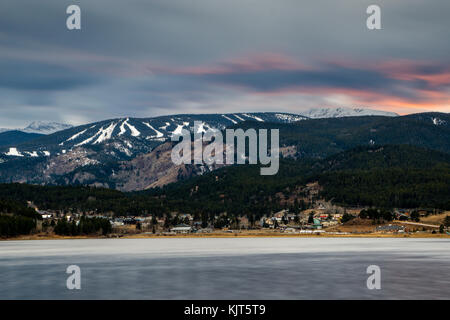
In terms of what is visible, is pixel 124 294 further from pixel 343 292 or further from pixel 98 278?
pixel 343 292

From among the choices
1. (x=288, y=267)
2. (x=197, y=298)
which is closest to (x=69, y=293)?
(x=197, y=298)

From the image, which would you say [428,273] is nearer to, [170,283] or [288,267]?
[288,267]

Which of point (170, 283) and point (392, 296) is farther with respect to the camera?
point (170, 283)

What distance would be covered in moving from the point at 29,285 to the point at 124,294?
1884cm

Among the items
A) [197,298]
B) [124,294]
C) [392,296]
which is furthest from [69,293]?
[392,296]

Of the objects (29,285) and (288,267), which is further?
(288,267)

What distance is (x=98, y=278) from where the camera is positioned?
9144 cm
